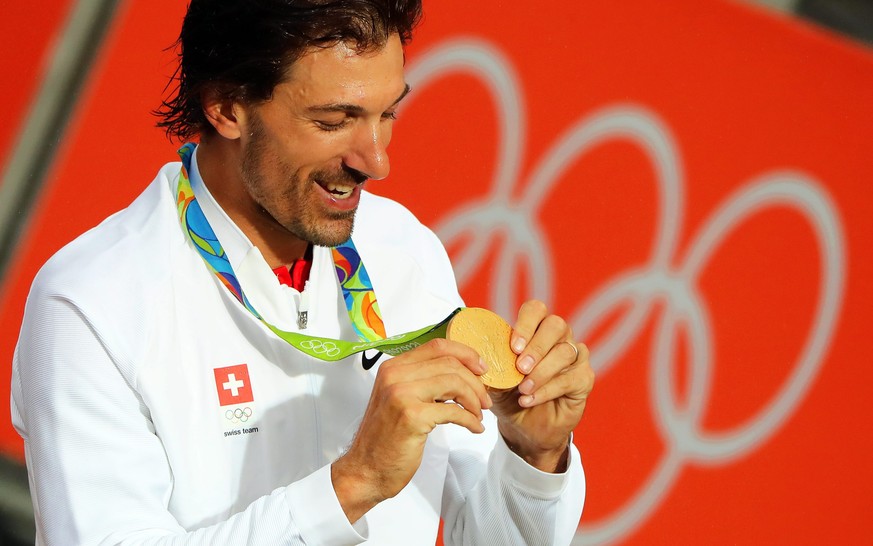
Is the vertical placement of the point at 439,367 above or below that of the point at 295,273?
below

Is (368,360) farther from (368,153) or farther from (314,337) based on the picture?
(368,153)

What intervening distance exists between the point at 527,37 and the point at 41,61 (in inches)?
48.3

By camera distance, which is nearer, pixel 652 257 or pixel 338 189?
pixel 338 189

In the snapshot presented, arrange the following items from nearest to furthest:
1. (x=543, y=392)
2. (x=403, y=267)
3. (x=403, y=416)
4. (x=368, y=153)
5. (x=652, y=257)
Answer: (x=403, y=416)
(x=543, y=392)
(x=368, y=153)
(x=403, y=267)
(x=652, y=257)

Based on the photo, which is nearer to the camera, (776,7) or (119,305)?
(119,305)

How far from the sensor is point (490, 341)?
159 cm

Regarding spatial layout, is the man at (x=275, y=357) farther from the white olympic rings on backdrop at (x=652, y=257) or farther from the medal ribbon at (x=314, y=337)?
the white olympic rings on backdrop at (x=652, y=257)

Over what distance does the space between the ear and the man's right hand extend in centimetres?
53

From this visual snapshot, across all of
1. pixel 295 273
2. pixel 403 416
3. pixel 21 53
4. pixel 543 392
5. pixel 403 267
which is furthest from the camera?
pixel 21 53

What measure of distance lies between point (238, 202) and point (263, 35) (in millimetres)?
267

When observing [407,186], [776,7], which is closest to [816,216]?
[776,7]

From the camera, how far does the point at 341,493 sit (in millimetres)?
1454

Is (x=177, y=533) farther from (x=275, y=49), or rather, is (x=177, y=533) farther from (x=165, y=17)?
(x=165, y=17)

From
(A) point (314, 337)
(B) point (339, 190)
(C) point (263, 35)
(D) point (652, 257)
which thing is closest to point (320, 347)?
(A) point (314, 337)
